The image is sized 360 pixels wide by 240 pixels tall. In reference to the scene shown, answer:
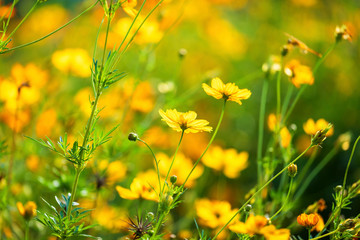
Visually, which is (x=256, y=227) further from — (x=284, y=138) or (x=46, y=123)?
(x=46, y=123)

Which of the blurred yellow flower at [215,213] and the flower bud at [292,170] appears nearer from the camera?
the flower bud at [292,170]

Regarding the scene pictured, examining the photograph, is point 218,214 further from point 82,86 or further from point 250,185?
point 82,86

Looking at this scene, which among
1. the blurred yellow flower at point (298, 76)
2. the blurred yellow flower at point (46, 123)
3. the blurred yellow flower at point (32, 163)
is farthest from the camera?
the blurred yellow flower at point (46, 123)

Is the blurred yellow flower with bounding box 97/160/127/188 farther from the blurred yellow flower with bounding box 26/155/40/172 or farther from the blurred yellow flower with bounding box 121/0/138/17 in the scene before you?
the blurred yellow flower with bounding box 121/0/138/17

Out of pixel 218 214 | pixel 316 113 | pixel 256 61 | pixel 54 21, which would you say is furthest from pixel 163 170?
pixel 54 21

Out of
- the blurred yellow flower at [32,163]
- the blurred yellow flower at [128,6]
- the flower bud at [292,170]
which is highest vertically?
the blurred yellow flower at [128,6]

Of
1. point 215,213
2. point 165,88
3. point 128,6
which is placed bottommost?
point 215,213

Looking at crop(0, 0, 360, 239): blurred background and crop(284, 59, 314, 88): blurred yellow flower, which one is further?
crop(0, 0, 360, 239): blurred background

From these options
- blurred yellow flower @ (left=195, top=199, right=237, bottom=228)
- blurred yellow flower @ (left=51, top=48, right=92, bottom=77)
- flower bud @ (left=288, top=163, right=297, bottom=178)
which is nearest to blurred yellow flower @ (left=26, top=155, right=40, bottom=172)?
blurred yellow flower @ (left=51, top=48, right=92, bottom=77)

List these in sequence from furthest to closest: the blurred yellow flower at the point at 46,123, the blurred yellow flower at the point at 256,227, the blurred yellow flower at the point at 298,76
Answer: the blurred yellow flower at the point at 46,123, the blurred yellow flower at the point at 298,76, the blurred yellow flower at the point at 256,227

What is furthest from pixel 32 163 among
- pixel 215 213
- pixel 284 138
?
pixel 284 138

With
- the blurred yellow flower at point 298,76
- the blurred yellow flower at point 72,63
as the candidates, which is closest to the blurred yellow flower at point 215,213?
the blurred yellow flower at point 298,76

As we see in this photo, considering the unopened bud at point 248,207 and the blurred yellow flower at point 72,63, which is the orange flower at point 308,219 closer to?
the unopened bud at point 248,207
